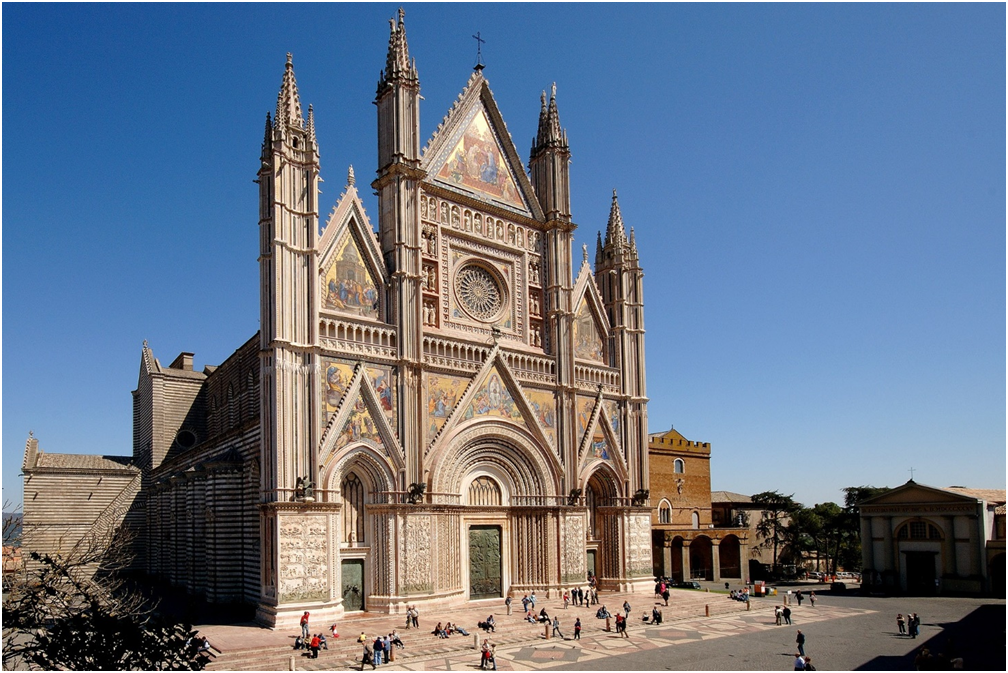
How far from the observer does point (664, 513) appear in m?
56.8

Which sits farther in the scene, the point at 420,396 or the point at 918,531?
the point at 918,531

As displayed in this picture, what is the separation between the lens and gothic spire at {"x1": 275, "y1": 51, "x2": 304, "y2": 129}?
32.4 m

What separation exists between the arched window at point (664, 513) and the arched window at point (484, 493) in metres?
22.5

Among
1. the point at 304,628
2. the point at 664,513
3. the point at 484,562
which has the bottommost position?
the point at 304,628

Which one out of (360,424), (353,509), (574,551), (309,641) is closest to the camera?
(309,641)

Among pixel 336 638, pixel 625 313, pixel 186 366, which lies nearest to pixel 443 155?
pixel 625 313

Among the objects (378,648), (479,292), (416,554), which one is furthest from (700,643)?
(479,292)

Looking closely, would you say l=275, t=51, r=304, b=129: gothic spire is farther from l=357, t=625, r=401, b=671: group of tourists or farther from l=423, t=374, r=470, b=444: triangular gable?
l=357, t=625, r=401, b=671: group of tourists

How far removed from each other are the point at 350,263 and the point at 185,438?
23.6m

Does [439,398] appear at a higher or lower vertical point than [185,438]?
higher

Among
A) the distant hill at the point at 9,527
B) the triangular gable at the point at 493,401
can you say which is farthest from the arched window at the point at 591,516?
the distant hill at the point at 9,527

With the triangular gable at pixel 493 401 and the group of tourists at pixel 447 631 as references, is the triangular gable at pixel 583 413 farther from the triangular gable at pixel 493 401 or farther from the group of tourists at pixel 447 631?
the group of tourists at pixel 447 631

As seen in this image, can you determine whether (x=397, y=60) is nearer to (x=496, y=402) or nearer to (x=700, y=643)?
(x=496, y=402)

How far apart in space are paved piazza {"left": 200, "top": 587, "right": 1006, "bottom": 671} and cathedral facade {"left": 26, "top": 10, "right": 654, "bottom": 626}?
283 cm
